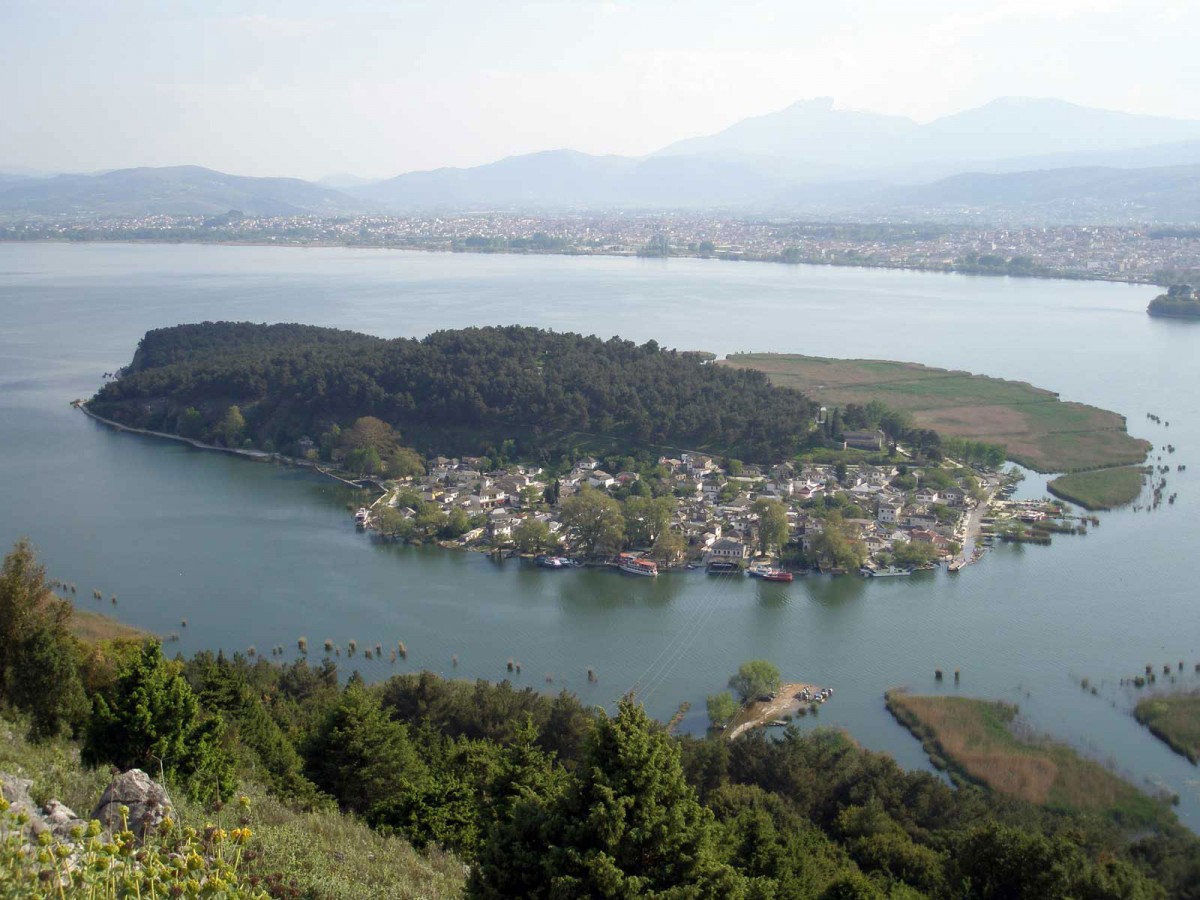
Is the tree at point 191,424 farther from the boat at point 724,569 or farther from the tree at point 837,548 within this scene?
the tree at point 837,548

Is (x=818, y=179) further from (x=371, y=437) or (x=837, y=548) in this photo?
(x=837, y=548)

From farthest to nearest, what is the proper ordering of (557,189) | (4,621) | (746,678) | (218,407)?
(557,189)
(218,407)
(746,678)
(4,621)

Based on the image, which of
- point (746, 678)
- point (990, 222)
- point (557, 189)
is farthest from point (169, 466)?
point (557, 189)

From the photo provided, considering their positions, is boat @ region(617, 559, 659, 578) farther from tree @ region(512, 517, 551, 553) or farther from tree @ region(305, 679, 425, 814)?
tree @ region(305, 679, 425, 814)

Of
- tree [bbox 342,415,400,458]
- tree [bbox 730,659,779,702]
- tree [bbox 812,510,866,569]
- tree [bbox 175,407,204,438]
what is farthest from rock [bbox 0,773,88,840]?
tree [bbox 175,407,204,438]

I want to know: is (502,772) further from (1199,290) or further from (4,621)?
(1199,290)

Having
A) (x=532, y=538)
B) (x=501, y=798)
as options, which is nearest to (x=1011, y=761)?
(x=501, y=798)

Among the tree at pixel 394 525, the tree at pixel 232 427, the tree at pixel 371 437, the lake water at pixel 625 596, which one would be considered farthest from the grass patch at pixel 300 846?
the tree at pixel 232 427
